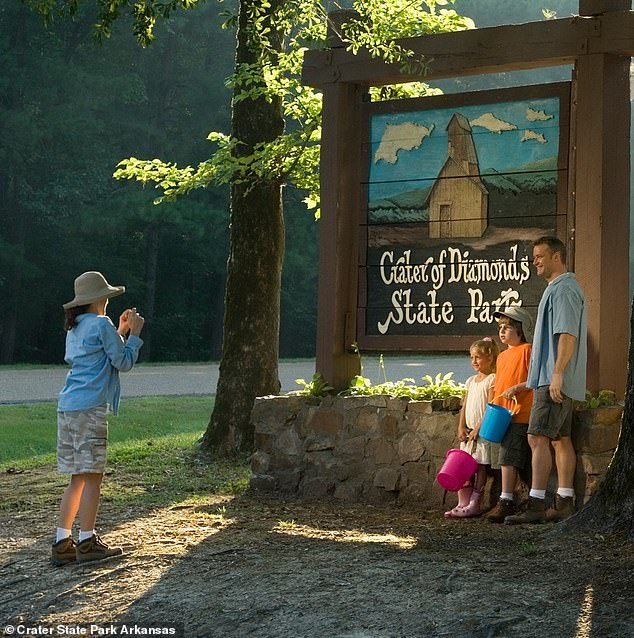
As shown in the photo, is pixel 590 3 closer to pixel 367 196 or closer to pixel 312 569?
pixel 367 196

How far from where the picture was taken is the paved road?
19859mm

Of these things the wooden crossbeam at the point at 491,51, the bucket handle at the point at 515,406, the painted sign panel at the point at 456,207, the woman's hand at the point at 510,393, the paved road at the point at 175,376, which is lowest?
the paved road at the point at 175,376

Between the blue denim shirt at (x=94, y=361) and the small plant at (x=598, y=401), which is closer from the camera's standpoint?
the blue denim shirt at (x=94, y=361)

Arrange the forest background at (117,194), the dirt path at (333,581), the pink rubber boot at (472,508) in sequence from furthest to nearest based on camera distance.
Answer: the forest background at (117,194) → the pink rubber boot at (472,508) → the dirt path at (333,581)

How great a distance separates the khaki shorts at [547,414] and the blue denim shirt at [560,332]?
0.24 feet

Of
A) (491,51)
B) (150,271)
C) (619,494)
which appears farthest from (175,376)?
(619,494)

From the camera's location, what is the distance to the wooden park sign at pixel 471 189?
27.4 ft

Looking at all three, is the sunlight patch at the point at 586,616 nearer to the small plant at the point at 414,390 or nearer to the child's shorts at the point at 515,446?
the child's shorts at the point at 515,446

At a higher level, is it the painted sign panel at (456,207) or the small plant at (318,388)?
the painted sign panel at (456,207)

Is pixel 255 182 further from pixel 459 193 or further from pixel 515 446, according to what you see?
pixel 515 446

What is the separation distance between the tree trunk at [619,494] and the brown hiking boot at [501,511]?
1.48 metres

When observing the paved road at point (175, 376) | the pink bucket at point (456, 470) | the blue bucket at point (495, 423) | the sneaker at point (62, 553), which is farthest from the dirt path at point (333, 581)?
the paved road at point (175, 376)

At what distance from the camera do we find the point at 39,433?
1442 cm

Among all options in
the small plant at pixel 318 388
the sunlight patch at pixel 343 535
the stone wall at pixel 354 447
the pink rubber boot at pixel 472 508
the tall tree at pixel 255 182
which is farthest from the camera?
the tall tree at pixel 255 182
